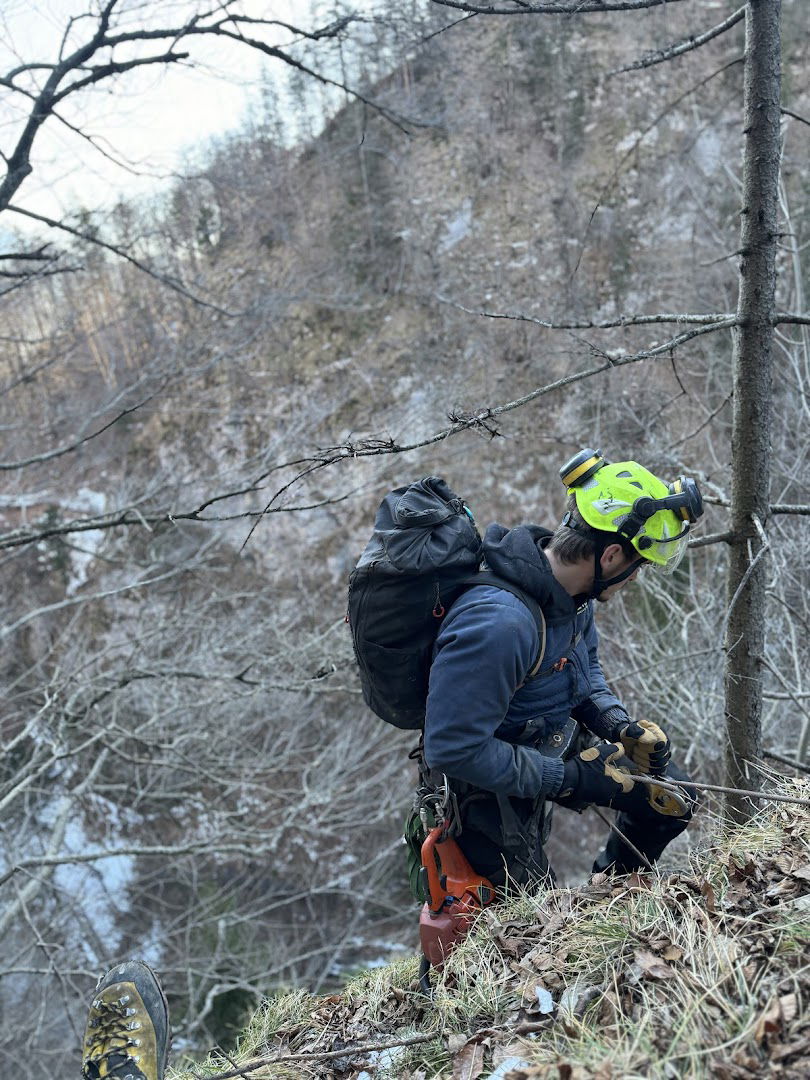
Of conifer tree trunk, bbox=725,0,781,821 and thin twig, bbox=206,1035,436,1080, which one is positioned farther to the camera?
conifer tree trunk, bbox=725,0,781,821

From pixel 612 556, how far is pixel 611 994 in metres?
1.29

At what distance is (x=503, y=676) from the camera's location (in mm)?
2297

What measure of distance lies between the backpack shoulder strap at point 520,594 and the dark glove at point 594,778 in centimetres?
43

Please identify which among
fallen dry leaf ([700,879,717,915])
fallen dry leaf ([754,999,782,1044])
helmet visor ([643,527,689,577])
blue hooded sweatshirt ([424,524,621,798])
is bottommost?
fallen dry leaf ([700,879,717,915])

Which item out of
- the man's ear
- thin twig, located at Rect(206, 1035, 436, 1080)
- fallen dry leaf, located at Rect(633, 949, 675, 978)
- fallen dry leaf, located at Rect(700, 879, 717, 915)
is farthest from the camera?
the man's ear

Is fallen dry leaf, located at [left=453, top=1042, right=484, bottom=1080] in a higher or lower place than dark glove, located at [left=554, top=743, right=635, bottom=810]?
lower

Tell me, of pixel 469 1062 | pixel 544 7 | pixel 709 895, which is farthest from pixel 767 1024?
pixel 544 7

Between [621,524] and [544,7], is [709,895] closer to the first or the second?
[621,524]

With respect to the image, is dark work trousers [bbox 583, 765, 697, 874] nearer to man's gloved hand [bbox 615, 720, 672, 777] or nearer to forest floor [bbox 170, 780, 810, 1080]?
man's gloved hand [bbox 615, 720, 672, 777]

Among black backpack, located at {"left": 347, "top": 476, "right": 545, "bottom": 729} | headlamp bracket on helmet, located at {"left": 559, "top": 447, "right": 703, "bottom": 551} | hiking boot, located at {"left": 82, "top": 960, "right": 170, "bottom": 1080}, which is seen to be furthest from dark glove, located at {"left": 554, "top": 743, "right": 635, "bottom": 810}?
hiking boot, located at {"left": 82, "top": 960, "right": 170, "bottom": 1080}

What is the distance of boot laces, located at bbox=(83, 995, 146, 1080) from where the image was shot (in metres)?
2.47

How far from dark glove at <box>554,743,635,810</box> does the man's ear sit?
71 centimetres

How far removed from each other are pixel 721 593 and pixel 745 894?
22.5ft

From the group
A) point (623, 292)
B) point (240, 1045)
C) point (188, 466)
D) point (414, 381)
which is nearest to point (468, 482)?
point (414, 381)
